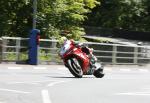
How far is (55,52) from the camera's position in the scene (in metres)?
30.1

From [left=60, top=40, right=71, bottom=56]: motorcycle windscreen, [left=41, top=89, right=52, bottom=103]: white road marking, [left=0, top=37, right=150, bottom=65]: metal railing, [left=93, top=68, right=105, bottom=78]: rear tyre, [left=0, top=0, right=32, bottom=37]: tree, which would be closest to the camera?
[left=41, top=89, right=52, bottom=103]: white road marking

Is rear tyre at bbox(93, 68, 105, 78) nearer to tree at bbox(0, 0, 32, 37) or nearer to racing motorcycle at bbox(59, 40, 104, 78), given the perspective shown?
racing motorcycle at bbox(59, 40, 104, 78)

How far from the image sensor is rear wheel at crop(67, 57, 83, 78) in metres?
21.2

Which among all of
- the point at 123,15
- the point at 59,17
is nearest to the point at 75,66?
the point at 59,17

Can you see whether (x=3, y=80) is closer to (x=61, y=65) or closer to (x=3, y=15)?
(x=61, y=65)

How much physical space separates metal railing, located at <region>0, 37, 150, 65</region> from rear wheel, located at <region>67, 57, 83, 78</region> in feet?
22.9

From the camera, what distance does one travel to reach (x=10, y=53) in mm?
28438

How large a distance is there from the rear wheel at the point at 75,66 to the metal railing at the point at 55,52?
6.97 m

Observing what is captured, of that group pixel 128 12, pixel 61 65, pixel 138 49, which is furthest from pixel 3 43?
pixel 128 12

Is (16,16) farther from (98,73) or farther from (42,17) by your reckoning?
(98,73)

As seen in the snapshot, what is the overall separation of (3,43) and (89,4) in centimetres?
2502

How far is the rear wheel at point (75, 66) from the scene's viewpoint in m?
21.2

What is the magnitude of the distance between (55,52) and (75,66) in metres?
8.85

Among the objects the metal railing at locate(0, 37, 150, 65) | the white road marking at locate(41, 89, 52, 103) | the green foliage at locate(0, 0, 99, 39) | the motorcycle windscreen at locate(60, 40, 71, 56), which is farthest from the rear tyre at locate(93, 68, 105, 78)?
the green foliage at locate(0, 0, 99, 39)
